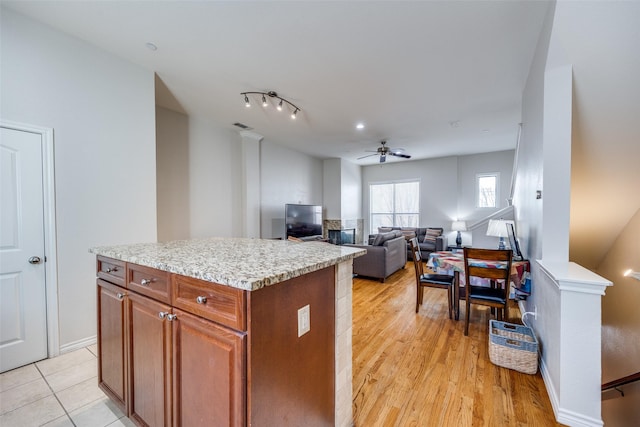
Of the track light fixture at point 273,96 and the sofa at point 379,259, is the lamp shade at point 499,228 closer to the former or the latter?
the sofa at point 379,259

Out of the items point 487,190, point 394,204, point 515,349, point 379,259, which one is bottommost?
point 515,349

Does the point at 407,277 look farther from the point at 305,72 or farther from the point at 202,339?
the point at 202,339

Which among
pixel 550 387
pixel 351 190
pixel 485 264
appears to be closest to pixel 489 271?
pixel 485 264

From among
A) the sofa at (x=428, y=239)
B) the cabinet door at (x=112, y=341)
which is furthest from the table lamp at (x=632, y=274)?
the cabinet door at (x=112, y=341)

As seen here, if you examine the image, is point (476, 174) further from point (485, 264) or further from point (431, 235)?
point (485, 264)

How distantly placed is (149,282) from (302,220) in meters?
4.88

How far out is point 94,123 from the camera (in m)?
2.54

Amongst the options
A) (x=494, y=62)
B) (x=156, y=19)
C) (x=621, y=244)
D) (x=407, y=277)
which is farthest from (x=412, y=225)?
(x=156, y=19)

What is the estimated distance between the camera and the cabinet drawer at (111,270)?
1544 mm

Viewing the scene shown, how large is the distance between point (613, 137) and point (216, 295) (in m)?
3.42

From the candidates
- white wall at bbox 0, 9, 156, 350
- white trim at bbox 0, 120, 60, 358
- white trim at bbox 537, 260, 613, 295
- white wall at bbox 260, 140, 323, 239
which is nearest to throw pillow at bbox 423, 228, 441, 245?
white wall at bbox 260, 140, 323, 239

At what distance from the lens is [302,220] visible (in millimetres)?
6199

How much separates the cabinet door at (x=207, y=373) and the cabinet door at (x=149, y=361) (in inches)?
3.2

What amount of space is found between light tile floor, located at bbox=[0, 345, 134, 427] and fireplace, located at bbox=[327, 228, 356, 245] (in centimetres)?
570
